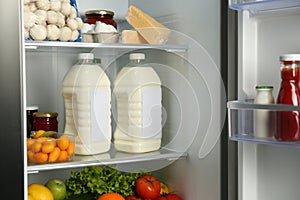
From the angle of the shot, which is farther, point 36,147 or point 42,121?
point 42,121

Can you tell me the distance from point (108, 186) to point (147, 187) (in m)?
0.15

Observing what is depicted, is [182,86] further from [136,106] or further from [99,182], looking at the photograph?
[99,182]

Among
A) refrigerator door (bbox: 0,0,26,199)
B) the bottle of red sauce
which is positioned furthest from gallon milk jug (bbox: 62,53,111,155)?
the bottle of red sauce

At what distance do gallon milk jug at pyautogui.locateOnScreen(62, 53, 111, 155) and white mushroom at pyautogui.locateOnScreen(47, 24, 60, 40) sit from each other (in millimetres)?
159

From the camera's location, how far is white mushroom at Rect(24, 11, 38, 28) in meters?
1.62

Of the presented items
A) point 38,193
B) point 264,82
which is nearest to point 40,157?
point 38,193

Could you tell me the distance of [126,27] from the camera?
218cm

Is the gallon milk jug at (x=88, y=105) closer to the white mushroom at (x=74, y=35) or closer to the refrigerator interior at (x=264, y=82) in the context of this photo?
the white mushroom at (x=74, y=35)

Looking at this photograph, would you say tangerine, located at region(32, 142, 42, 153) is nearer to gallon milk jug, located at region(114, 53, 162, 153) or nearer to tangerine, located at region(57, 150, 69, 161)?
tangerine, located at region(57, 150, 69, 161)

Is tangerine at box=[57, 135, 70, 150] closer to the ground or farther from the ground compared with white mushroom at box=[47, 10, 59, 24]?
closer to the ground

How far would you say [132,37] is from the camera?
1.83 meters

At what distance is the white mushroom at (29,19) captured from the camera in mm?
1619

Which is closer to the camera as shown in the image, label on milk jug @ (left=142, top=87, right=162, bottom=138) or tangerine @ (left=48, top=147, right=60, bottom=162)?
tangerine @ (left=48, top=147, right=60, bottom=162)

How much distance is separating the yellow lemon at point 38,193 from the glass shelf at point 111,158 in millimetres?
98
